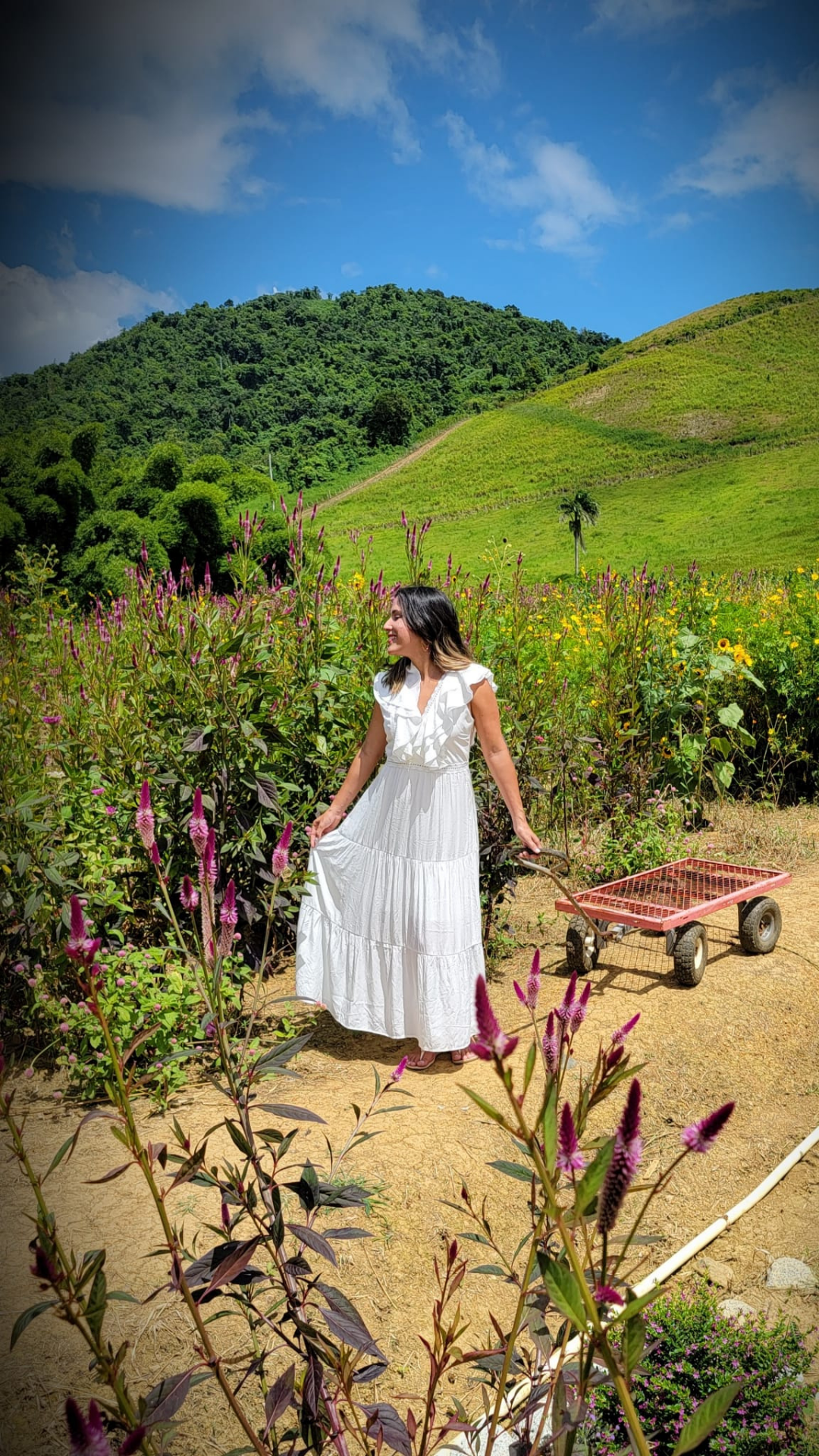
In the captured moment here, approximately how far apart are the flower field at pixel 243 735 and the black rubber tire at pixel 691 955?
2.62 feet

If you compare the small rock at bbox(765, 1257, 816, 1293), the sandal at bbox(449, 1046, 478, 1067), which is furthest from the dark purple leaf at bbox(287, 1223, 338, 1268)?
the sandal at bbox(449, 1046, 478, 1067)

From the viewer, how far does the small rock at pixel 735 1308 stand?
2199mm

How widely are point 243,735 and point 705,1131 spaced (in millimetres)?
2776

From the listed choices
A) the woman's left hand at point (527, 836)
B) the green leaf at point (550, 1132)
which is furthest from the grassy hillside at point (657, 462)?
the green leaf at point (550, 1132)

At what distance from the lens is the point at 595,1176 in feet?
2.19

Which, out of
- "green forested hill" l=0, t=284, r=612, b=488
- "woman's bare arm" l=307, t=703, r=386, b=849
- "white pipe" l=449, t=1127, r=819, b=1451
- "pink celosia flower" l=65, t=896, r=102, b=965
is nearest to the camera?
"pink celosia flower" l=65, t=896, r=102, b=965

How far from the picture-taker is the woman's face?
3.05 m

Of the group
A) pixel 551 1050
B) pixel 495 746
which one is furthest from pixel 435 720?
pixel 551 1050

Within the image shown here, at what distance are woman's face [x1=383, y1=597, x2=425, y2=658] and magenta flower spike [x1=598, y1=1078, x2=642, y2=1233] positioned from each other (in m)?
2.49

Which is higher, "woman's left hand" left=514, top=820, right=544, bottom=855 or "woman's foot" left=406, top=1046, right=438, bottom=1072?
"woman's left hand" left=514, top=820, right=544, bottom=855

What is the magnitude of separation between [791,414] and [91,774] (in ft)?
107

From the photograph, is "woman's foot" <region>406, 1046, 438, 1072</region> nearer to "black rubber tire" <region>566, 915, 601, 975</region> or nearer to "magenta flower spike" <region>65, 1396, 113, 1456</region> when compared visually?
"black rubber tire" <region>566, 915, 601, 975</region>

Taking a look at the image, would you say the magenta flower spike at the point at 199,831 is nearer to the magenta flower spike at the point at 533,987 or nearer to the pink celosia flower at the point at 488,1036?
the magenta flower spike at the point at 533,987

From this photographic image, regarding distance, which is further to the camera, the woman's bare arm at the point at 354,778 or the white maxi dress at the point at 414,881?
the woman's bare arm at the point at 354,778
